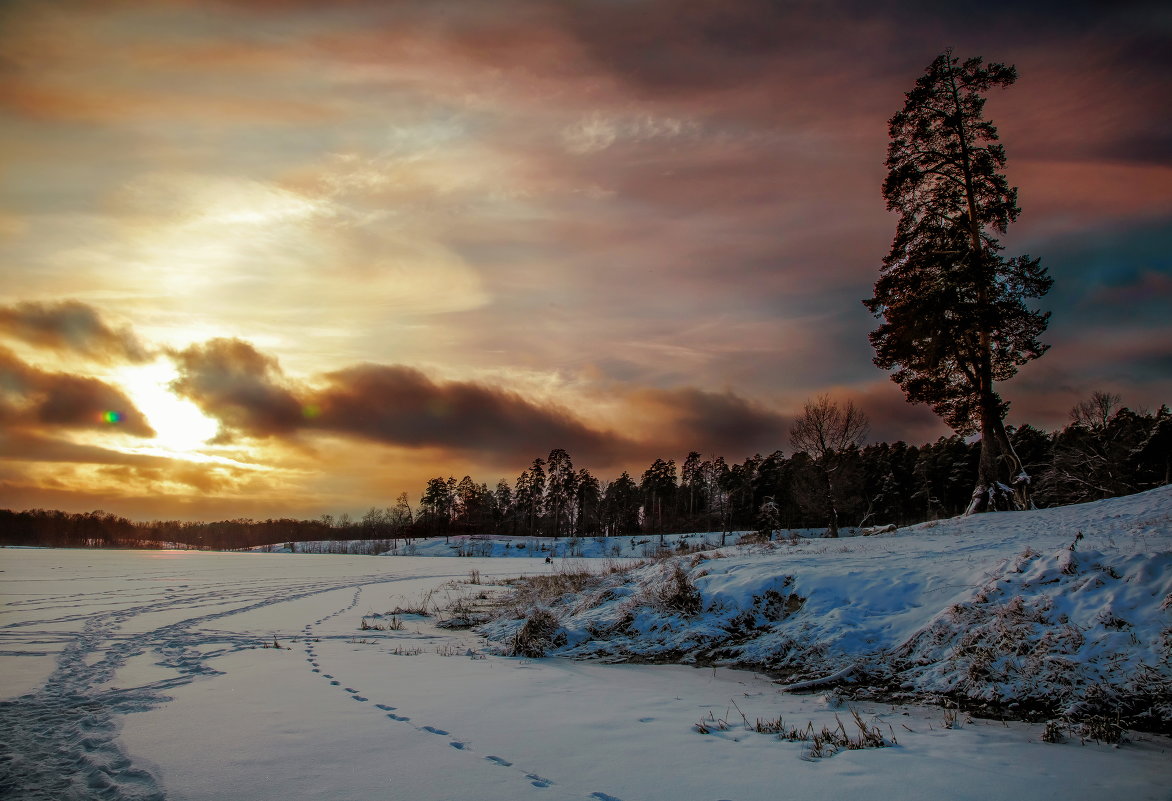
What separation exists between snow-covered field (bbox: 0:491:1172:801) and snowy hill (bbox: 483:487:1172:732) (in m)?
0.06

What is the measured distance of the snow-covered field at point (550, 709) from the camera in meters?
3.88

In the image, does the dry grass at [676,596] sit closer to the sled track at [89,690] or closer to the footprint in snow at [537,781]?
the footprint in snow at [537,781]

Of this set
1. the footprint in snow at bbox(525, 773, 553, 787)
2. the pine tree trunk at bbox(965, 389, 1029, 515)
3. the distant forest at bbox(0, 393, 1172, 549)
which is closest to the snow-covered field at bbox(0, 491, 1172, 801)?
the footprint in snow at bbox(525, 773, 553, 787)

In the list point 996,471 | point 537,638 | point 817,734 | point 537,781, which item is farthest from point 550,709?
point 996,471

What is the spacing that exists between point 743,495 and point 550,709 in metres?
82.3

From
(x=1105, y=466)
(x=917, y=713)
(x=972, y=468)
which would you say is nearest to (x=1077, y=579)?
(x=917, y=713)

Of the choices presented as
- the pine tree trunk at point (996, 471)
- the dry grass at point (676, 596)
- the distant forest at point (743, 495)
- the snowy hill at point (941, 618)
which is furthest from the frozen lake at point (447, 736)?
the distant forest at point (743, 495)

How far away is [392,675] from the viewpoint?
7750 millimetres

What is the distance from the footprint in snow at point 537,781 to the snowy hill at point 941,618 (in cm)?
456

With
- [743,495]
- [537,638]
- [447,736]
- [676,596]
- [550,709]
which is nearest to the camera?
[447,736]

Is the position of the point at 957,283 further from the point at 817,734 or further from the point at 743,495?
the point at 743,495

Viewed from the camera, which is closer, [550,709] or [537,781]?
[537,781]

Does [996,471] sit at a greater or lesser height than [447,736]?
greater

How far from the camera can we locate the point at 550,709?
6090 millimetres
